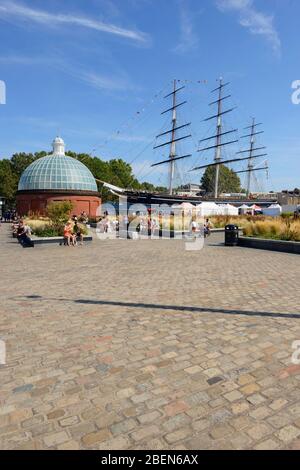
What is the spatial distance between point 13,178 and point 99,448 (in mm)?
83024

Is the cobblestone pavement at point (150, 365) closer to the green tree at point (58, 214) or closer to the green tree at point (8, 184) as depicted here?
the green tree at point (58, 214)

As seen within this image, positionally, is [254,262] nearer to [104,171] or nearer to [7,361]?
[7,361]

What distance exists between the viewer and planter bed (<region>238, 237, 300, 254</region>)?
15.7 metres

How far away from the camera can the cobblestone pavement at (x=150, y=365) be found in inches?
121

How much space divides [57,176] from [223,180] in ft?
303

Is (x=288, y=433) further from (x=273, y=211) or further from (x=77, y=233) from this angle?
(x=273, y=211)

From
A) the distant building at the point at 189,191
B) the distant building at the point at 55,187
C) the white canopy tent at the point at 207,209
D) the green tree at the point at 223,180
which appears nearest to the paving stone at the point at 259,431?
the white canopy tent at the point at 207,209

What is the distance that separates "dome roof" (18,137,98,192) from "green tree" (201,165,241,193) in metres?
75.7

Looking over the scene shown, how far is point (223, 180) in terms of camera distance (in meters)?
132

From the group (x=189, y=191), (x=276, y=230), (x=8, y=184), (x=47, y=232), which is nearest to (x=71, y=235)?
(x=47, y=232)

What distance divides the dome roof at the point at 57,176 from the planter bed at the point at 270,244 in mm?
37911

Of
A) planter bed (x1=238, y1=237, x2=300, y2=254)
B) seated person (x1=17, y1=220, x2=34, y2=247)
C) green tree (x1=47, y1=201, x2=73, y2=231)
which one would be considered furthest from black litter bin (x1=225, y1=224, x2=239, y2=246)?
seated person (x1=17, y1=220, x2=34, y2=247)

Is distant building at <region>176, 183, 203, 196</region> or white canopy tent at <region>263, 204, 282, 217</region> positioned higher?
distant building at <region>176, 183, 203, 196</region>

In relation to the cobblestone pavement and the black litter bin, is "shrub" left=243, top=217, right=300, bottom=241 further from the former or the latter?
the cobblestone pavement
